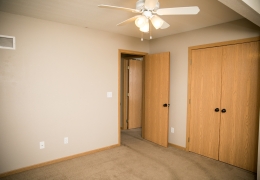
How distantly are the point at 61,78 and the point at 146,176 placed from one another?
2124 millimetres

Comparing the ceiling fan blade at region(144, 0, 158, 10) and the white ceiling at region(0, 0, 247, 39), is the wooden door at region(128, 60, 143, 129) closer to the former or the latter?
the white ceiling at region(0, 0, 247, 39)

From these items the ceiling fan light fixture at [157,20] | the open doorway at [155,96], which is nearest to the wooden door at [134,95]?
the open doorway at [155,96]

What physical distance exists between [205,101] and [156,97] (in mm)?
1064

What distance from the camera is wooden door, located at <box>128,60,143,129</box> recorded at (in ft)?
17.6

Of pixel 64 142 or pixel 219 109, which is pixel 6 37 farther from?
pixel 219 109

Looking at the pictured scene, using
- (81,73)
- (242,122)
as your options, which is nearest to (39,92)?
(81,73)

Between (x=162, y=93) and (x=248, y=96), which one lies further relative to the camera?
(x=162, y=93)

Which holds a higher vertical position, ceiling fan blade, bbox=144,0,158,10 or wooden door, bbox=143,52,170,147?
ceiling fan blade, bbox=144,0,158,10

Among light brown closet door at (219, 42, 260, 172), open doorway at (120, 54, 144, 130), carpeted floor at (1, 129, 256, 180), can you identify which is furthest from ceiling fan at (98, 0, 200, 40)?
open doorway at (120, 54, 144, 130)

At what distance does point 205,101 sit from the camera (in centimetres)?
329

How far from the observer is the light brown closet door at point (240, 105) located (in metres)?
2.71

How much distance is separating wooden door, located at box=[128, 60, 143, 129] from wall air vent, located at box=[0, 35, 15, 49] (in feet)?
10.5

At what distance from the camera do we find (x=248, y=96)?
2.77 metres

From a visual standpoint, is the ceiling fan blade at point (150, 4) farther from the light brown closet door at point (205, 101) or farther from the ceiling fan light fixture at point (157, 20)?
the light brown closet door at point (205, 101)
